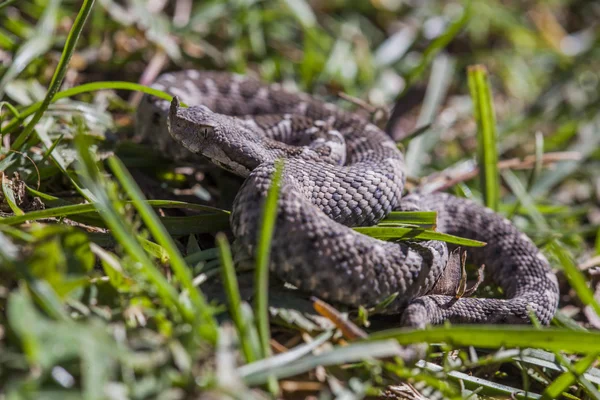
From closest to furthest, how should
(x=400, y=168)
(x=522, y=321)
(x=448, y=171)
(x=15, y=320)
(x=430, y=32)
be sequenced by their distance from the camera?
(x=15, y=320), (x=522, y=321), (x=400, y=168), (x=448, y=171), (x=430, y=32)

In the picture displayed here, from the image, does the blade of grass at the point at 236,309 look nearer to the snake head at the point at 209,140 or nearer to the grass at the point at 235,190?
the grass at the point at 235,190

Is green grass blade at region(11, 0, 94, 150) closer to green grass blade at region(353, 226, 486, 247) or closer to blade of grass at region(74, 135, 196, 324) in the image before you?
blade of grass at region(74, 135, 196, 324)

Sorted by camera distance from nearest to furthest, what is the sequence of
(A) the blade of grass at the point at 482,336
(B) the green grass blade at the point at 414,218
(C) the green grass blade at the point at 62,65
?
(A) the blade of grass at the point at 482,336 → (C) the green grass blade at the point at 62,65 → (B) the green grass blade at the point at 414,218

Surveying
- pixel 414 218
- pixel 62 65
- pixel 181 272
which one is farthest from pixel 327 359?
pixel 62 65

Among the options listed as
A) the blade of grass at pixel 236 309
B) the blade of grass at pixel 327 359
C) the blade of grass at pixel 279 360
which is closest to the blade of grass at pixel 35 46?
the blade of grass at pixel 236 309

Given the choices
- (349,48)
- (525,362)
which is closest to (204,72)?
(349,48)

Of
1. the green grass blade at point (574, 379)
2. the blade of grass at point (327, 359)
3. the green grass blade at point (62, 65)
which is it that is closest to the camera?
the blade of grass at point (327, 359)

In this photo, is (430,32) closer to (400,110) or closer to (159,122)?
(400,110)
